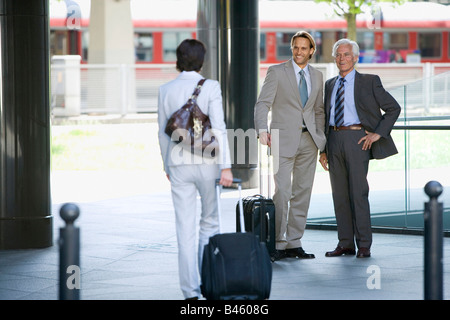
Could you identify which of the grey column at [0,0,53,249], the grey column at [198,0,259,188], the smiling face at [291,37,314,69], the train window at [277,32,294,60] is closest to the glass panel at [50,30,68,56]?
the train window at [277,32,294,60]

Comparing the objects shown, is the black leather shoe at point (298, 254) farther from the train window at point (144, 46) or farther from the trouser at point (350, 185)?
the train window at point (144, 46)

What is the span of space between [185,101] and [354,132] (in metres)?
2.43

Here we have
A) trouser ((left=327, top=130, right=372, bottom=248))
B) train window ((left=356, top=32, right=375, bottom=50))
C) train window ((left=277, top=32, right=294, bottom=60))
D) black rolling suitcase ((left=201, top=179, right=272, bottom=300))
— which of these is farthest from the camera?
train window ((left=356, top=32, right=375, bottom=50))

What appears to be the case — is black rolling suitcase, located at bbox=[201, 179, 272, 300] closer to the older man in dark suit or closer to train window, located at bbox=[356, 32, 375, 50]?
the older man in dark suit

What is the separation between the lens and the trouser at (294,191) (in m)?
7.74

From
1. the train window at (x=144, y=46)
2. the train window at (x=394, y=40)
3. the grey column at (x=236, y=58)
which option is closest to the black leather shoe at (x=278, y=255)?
the grey column at (x=236, y=58)

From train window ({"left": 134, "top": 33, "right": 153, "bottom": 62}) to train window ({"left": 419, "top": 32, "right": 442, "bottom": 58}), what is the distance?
9.43 m

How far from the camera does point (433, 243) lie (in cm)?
514

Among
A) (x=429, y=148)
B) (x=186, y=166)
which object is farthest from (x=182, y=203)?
(x=429, y=148)

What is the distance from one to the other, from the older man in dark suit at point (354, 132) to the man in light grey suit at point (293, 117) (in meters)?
0.13

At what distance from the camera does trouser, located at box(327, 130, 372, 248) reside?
7.82 m

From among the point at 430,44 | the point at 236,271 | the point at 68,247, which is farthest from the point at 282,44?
the point at 68,247
